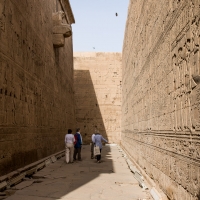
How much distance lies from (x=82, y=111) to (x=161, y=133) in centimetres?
1731

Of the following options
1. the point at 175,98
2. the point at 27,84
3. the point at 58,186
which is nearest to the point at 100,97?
the point at 27,84

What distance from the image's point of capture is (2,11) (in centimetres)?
640

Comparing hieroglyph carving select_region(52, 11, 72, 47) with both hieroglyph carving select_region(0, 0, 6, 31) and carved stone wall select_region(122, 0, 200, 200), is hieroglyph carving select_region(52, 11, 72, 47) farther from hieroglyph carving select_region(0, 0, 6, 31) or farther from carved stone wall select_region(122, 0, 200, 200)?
carved stone wall select_region(122, 0, 200, 200)

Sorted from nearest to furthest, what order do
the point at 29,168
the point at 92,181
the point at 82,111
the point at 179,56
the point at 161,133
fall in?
1. the point at 179,56
2. the point at 161,133
3. the point at 92,181
4. the point at 29,168
5. the point at 82,111

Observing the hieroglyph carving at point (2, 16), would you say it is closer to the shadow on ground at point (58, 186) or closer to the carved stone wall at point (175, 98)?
the carved stone wall at point (175, 98)

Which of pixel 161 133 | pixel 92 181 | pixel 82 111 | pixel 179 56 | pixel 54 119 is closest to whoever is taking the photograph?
pixel 179 56

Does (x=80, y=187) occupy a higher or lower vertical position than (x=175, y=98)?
lower

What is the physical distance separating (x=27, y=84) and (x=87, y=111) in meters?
13.7

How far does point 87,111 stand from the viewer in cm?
2197

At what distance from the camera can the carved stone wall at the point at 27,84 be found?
6.51 metres

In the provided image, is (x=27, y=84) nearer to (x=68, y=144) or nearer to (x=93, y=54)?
(x=68, y=144)

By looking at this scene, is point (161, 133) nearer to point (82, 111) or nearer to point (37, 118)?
point (37, 118)

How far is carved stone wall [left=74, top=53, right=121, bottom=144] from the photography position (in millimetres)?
21766

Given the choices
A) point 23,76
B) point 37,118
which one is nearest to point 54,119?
point 37,118
